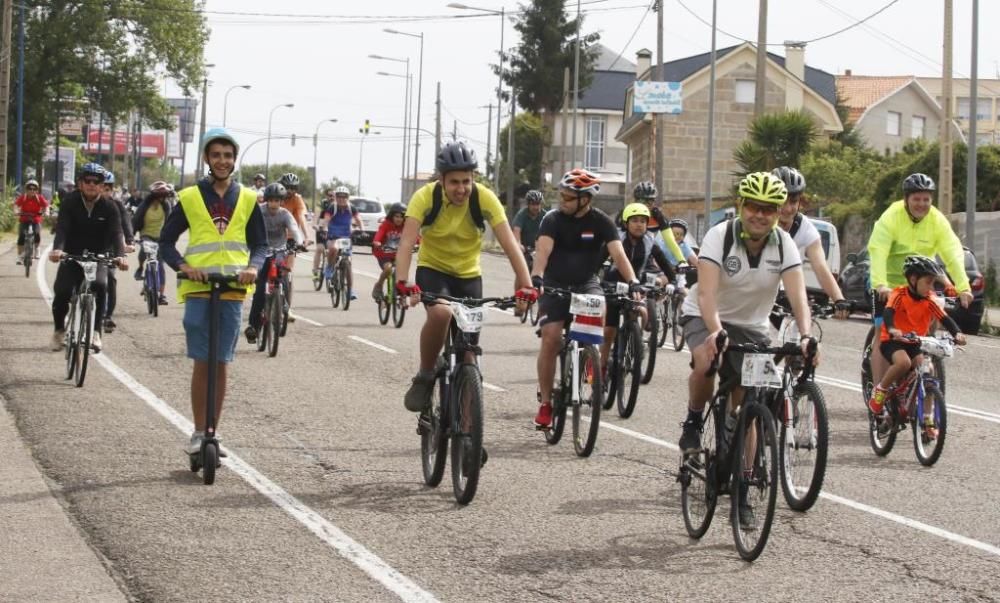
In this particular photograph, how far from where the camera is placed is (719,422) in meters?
7.59

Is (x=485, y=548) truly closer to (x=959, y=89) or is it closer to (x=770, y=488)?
(x=770, y=488)

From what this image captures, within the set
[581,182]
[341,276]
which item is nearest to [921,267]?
[581,182]

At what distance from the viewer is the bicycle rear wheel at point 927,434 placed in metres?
10.1

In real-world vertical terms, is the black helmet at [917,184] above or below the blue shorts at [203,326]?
above

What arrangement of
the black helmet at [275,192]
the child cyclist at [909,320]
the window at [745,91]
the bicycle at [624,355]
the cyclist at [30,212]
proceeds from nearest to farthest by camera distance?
the child cyclist at [909,320] < the bicycle at [624,355] < the black helmet at [275,192] < the cyclist at [30,212] < the window at [745,91]

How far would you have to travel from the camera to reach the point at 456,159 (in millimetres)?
8781

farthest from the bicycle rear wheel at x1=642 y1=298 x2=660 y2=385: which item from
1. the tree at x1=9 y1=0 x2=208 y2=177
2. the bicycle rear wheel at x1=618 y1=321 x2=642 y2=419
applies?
the tree at x1=9 y1=0 x2=208 y2=177

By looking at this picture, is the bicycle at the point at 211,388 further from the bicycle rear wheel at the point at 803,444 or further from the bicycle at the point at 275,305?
the bicycle at the point at 275,305

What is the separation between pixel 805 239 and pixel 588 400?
65.9 inches

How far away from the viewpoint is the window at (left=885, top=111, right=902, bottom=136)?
89.9 meters

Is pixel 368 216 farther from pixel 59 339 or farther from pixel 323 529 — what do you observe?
pixel 323 529

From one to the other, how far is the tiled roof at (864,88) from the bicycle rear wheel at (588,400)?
87632 mm

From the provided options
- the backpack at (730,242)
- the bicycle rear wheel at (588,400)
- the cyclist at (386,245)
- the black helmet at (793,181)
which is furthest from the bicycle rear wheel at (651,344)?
the backpack at (730,242)

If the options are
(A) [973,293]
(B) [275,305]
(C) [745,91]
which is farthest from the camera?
(C) [745,91]
